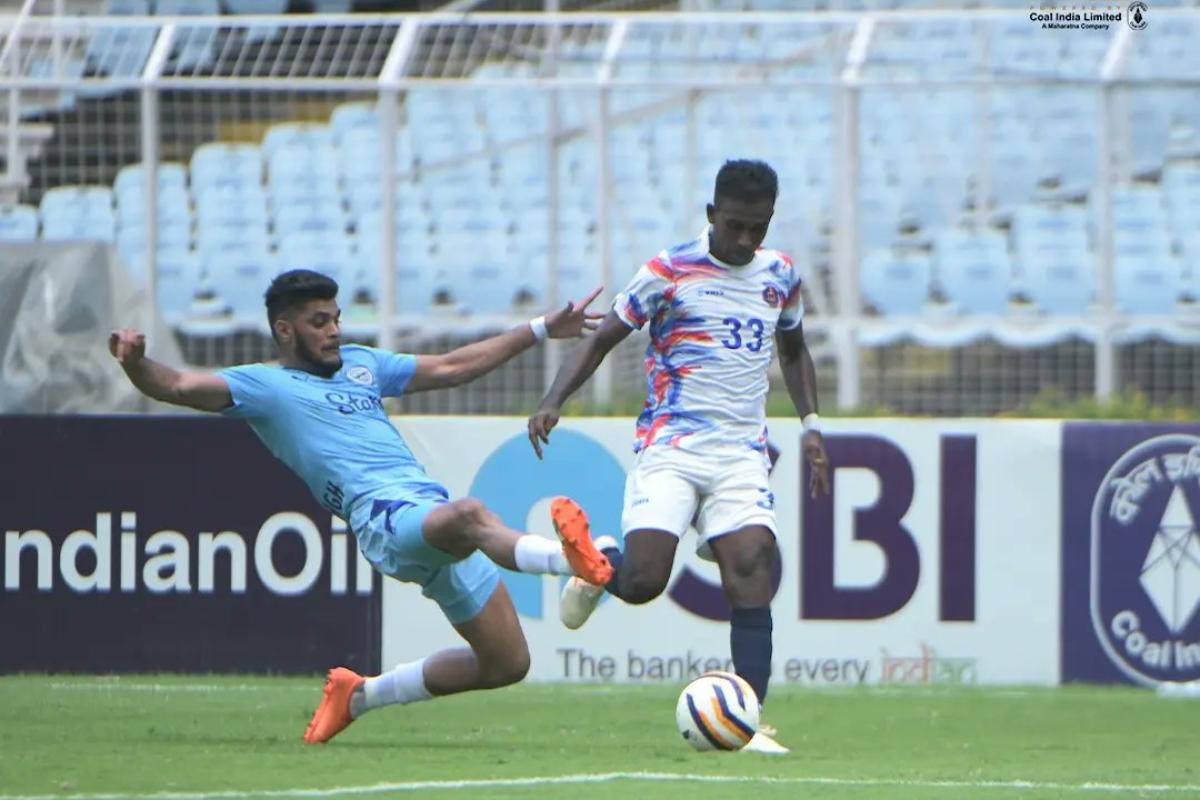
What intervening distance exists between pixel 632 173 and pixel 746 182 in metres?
8.31

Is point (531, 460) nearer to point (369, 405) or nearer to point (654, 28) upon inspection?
point (369, 405)

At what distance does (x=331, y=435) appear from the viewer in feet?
27.0

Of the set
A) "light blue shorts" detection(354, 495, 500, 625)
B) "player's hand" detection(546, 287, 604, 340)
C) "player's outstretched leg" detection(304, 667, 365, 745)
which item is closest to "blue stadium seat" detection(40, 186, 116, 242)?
"player's outstretched leg" detection(304, 667, 365, 745)

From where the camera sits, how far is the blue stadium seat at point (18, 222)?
15297 millimetres

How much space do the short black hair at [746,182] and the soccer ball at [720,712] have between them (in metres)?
1.80

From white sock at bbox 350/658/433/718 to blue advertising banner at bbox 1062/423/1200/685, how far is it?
424 centimetres

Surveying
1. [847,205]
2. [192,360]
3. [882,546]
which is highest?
[847,205]

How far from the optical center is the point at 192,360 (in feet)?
48.2

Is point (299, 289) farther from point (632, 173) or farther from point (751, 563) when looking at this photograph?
point (632, 173)

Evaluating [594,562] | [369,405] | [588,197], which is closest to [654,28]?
[588,197]

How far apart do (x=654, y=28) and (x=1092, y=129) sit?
124 inches

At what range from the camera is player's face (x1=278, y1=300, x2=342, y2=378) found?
8.23 meters

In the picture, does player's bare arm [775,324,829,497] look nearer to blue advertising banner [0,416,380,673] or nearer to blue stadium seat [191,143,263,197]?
blue advertising banner [0,416,380,673]

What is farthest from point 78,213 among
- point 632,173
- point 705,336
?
point 705,336
